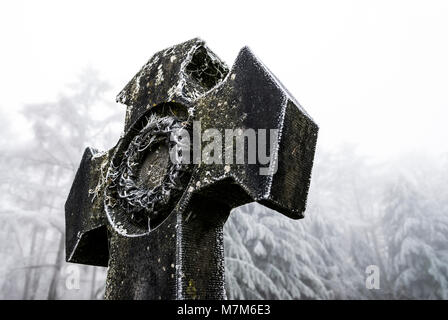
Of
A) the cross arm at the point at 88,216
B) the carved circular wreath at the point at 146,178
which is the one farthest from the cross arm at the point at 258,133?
the cross arm at the point at 88,216

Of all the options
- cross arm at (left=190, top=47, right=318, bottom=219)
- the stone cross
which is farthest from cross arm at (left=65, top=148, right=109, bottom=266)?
cross arm at (left=190, top=47, right=318, bottom=219)

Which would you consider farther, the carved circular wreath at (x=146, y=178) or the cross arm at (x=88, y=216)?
the cross arm at (x=88, y=216)

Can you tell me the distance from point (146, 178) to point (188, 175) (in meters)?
0.41

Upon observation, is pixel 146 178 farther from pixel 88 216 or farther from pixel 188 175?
pixel 88 216

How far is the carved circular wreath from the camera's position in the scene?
6.81 ft

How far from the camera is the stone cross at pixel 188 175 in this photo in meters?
1.81

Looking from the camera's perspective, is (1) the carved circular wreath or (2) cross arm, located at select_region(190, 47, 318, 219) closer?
(2) cross arm, located at select_region(190, 47, 318, 219)

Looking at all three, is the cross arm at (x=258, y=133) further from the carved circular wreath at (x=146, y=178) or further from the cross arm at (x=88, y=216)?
the cross arm at (x=88, y=216)

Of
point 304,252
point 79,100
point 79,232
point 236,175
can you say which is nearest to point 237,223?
point 304,252

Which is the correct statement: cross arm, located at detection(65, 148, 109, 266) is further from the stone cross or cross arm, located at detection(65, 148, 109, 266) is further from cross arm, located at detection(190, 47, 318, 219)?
cross arm, located at detection(190, 47, 318, 219)

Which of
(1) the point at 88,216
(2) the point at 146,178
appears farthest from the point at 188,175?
(1) the point at 88,216

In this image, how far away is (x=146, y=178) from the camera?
2348mm
